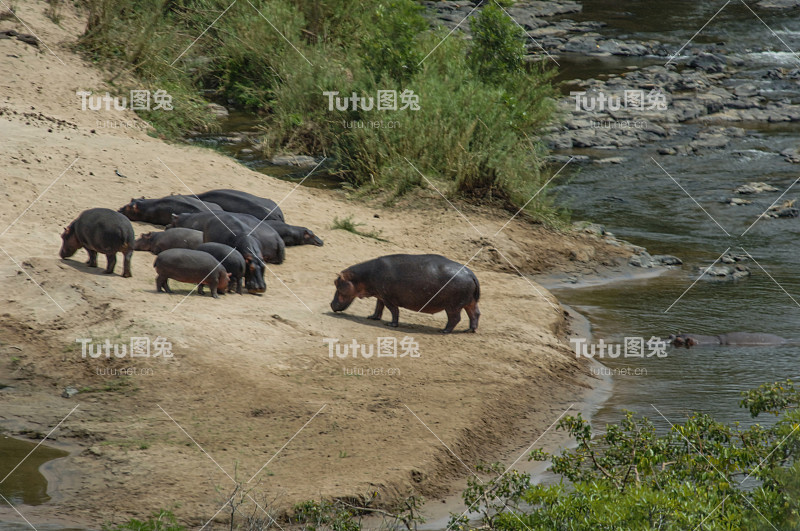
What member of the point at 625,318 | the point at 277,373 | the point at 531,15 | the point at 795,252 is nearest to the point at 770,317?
the point at 625,318

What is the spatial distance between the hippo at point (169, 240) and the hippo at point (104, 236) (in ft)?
2.00

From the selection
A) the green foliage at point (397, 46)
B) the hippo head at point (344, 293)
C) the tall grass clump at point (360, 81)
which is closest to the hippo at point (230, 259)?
the hippo head at point (344, 293)

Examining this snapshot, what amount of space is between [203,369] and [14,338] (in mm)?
1604

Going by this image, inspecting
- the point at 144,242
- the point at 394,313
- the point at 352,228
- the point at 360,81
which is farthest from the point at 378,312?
the point at 360,81

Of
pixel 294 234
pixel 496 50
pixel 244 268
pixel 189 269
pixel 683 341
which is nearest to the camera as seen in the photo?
pixel 189 269

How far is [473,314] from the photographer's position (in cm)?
824

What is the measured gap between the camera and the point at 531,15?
2775cm

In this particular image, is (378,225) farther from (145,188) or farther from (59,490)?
(59,490)

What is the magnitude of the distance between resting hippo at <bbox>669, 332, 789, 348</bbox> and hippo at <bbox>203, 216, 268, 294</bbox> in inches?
160

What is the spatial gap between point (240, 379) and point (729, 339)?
4985mm

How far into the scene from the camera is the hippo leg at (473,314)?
8188 millimetres

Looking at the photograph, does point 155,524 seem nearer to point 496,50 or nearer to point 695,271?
point 695,271

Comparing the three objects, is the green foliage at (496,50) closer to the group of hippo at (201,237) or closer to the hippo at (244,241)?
the group of hippo at (201,237)

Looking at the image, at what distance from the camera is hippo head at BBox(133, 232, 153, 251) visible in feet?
28.9
